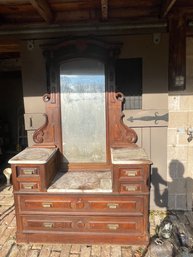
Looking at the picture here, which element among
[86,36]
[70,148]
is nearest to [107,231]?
[70,148]

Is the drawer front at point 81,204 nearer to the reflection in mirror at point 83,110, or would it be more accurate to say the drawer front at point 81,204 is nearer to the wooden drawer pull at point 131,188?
the wooden drawer pull at point 131,188

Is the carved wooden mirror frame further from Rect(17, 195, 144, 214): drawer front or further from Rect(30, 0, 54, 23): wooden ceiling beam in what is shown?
Rect(17, 195, 144, 214): drawer front

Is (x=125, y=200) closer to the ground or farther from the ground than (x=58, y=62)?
closer to the ground

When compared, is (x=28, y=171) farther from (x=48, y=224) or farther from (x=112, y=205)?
(x=112, y=205)

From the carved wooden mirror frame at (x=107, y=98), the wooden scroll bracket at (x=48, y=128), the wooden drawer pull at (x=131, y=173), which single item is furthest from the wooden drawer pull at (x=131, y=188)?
the wooden scroll bracket at (x=48, y=128)

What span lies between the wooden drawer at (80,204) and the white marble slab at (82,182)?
0.07 metres

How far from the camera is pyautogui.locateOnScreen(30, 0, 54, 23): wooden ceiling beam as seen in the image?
214 cm

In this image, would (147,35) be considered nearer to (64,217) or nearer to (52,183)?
(52,183)

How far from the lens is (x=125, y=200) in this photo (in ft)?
7.82

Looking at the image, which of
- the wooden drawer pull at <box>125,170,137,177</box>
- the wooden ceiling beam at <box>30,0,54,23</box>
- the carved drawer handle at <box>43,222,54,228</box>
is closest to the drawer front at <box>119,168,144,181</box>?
the wooden drawer pull at <box>125,170,137,177</box>

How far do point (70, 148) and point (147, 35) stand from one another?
1.54 metres

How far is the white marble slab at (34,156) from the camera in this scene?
7.71ft

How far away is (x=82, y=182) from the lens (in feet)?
8.59

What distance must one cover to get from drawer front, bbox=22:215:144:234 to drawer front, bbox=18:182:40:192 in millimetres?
286
